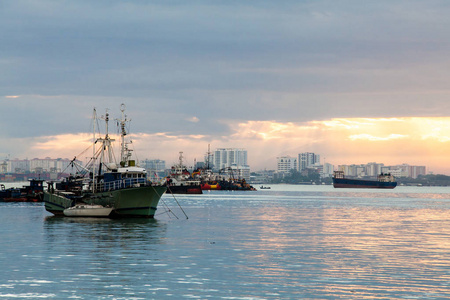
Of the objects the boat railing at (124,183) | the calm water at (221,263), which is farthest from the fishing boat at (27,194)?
the calm water at (221,263)

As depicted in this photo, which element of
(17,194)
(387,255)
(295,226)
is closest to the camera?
(387,255)

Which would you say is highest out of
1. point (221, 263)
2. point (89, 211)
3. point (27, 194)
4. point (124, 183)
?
point (124, 183)

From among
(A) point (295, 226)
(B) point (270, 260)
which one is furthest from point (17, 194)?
(B) point (270, 260)

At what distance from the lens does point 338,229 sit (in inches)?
2908

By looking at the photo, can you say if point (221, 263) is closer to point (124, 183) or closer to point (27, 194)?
point (124, 183)

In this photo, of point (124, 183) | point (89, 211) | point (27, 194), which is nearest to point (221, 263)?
point (124, 183)

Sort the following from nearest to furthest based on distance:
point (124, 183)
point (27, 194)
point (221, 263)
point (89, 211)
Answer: point (221, 263) < point (124, 183) < point (89, 211) < point (27, 194)

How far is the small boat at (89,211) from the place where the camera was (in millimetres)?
84456

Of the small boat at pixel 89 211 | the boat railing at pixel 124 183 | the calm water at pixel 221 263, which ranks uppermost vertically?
the boat railing at pixel 124 183

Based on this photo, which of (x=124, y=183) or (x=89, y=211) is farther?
(x=89, y=211)

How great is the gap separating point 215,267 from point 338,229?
3607 cm

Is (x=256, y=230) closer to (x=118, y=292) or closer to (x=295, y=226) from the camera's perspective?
(x=295, y=226)

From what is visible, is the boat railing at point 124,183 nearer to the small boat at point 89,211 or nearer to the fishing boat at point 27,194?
the small boat at point 89,211

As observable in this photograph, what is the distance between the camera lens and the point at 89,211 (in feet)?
281
